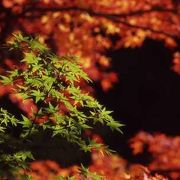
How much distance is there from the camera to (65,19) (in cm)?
1056

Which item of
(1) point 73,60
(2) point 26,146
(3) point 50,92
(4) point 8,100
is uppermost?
Answer: (1) point 73,60

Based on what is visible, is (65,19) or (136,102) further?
(136,102)

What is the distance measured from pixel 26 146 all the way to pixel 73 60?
3.29 ft

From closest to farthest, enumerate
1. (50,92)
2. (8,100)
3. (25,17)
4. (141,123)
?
1. (50,92)
2. (25,17)
3. (8,100)
4. (141,123)

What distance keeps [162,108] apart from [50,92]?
8.93 meters

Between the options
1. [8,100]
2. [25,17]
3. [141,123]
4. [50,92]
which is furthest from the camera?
[141,123]

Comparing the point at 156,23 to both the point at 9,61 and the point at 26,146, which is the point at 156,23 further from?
the point at 26,146

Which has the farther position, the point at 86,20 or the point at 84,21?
the point at 84,21

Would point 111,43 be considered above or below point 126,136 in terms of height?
above

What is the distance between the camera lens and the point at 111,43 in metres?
12.6

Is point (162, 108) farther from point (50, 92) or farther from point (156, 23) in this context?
point (50, 92)

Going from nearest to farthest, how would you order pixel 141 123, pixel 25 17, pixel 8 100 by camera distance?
pixel 25 17, pixel 8 100, pixel 141 123

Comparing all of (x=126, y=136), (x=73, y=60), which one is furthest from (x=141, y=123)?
(x=73, y=60)

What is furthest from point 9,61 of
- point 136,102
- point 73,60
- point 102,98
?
point 73,60
